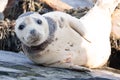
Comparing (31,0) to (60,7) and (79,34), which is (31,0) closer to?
(60,7)

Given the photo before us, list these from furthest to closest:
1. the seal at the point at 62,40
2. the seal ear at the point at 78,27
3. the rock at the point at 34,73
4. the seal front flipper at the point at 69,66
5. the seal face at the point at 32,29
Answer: the seal ear at the point at 78,27, the seal front flipper at the point at 69,66, the seal at the point at 62,40, the seal face at the point at 32,29, the rock at the point at 34,73

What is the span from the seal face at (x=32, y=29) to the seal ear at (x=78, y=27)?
524mm

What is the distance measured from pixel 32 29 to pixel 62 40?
690 mm

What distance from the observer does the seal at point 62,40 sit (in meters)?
5.42

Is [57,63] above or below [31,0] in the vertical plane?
below

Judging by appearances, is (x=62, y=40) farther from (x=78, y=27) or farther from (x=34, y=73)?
(x=34, y=73)

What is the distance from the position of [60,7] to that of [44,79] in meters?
5.49

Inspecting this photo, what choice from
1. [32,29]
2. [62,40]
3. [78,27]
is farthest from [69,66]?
[32,29]

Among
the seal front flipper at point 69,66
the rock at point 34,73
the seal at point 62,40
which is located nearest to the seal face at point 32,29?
the seal at point 62,40

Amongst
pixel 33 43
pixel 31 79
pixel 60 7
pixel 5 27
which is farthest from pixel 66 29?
pixel 60 7

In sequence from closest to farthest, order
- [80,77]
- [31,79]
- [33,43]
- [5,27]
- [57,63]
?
[31,79] < [80,77] < [33,43] < [57,63] < [5,27]

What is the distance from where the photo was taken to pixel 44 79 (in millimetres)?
4645

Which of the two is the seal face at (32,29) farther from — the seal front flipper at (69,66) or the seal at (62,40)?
the seal front flipper at (69,66)

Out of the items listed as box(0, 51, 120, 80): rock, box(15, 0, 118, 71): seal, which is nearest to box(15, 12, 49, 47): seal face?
box(15, 0, 118, 71): seal
